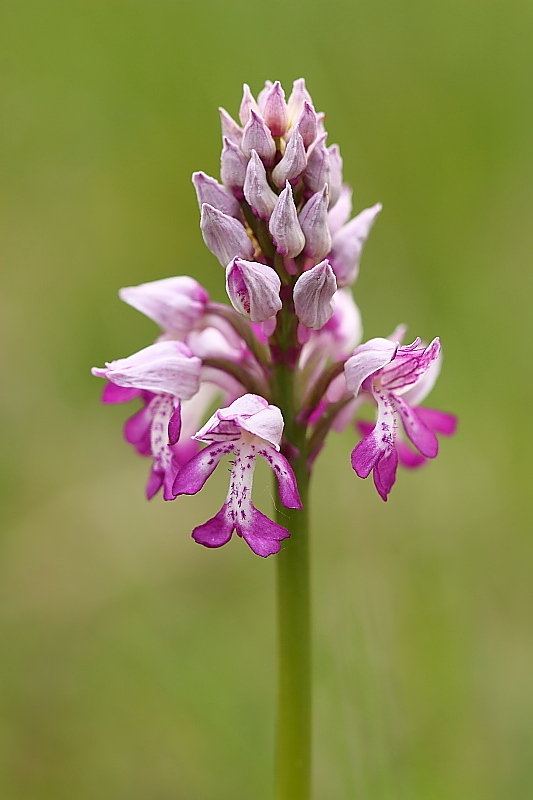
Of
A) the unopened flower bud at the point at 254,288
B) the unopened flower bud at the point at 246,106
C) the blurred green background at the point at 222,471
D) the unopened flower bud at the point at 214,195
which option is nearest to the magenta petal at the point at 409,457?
the blurred green background at the point at 222,471

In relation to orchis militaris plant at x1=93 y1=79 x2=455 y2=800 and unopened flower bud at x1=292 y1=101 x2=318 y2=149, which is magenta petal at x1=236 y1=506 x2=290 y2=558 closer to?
orchis militaris plant at x1=93 y1=79 x2=455 y2=800

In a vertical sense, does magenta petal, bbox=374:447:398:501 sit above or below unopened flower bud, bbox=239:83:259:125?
below

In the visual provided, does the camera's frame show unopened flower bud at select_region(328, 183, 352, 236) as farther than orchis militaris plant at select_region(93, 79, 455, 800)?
Yes

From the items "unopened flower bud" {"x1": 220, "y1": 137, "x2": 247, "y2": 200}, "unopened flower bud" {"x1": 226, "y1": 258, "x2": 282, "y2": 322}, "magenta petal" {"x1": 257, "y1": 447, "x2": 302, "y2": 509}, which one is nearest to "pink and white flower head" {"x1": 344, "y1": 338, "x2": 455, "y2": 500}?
"magenta petal" {"x1": 257, "y1": 447, "x2": 302, "y2": 509}

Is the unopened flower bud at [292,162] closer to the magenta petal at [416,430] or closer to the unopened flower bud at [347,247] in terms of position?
the unopened flower bud at [347,247]

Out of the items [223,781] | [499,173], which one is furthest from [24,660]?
[499,173]

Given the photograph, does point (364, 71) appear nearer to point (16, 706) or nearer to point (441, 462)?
point (441, 462)
